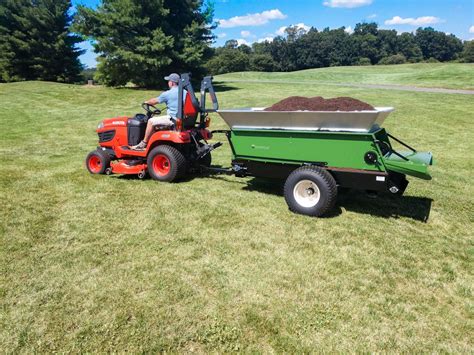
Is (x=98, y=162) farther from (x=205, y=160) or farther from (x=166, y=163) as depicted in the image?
(x=205, y=160)

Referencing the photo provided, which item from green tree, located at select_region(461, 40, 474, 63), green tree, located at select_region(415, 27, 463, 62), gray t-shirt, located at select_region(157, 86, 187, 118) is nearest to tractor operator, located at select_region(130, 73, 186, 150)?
gray t-shirt, located at select_region(157, 86, 187, 118)

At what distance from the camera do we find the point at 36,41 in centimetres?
3088

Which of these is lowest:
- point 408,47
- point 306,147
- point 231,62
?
point 306,147

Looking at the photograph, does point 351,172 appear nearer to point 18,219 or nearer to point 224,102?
point 18,219

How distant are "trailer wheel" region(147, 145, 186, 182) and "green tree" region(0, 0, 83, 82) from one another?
1165 inches

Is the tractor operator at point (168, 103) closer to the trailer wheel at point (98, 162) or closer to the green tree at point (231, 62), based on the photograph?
the trailer wheel at point (98, 162)

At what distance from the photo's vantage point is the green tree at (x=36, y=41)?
101 ft

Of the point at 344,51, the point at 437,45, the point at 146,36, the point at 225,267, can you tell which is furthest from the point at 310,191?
the point at 437,45

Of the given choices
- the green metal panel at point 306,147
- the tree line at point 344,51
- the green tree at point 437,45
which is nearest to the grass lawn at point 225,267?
the green metal panel at point 306,147

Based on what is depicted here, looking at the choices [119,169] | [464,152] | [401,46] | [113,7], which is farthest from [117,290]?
[401,46]

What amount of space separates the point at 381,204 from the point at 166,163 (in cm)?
366

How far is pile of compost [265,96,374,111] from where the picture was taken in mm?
5207

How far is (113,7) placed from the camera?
23.9 metres

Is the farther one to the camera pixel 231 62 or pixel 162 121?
pixel 231 62
